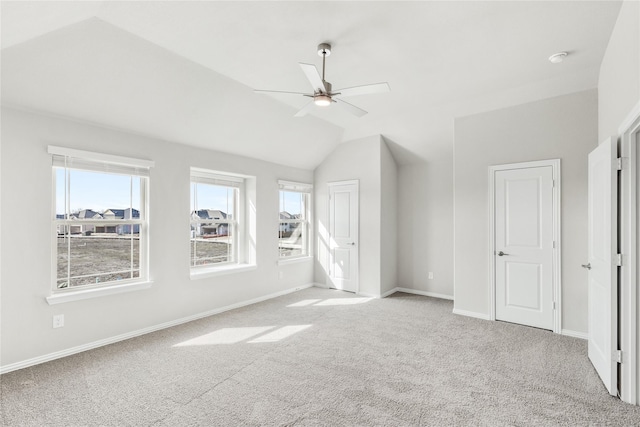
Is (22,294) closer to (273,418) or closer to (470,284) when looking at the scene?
(273,418)

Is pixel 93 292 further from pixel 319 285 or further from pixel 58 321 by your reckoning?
pixel 319 285

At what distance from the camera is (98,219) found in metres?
3.44

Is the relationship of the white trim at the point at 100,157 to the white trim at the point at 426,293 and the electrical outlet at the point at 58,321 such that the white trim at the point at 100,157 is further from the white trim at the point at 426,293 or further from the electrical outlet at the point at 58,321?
the white trim at the point at 426,293

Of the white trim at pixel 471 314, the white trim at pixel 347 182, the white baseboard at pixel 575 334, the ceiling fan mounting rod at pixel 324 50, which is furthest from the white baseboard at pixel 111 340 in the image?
the white baseboard at pixel 575 334

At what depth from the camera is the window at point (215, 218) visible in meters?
4.48

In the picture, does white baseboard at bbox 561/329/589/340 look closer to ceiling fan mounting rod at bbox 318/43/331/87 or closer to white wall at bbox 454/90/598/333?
white wall at bbox 454/90/598/333

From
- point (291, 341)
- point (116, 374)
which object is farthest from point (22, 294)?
point (291, 341)

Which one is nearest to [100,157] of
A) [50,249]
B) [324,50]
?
[50,249]

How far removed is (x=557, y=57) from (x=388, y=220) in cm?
324

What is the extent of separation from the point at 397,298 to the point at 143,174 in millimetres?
4249

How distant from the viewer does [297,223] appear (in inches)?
240

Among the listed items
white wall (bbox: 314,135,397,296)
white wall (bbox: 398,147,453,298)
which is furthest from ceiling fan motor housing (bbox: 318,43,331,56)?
white wall (bbox: 398,147,453,298)

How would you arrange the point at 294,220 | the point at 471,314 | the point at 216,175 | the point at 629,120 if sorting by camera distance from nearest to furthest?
1. the point at 629,120
2. the point at 471,314
3. the point at 216,175
4. the point at 294,220

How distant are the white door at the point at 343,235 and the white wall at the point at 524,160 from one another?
1779 millimetres
